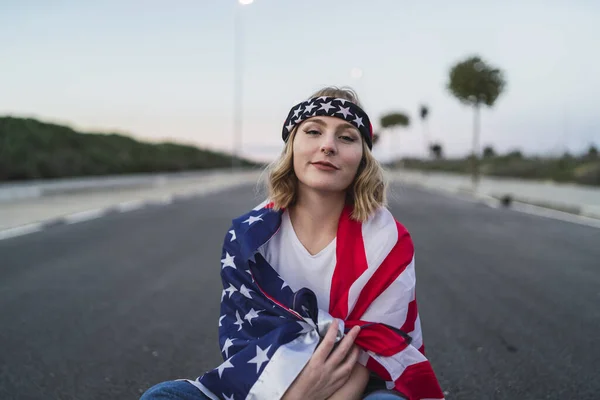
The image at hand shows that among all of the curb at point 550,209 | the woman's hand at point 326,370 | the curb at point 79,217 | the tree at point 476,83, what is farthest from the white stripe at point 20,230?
the tree at point 476,83

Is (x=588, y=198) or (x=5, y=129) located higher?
(x=5, y=129)

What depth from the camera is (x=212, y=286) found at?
638 cm

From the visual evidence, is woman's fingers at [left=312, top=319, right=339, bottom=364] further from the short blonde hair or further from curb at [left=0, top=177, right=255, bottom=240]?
curb at [left=0, top=177, right=255, bottom=240]

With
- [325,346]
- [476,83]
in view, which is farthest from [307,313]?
[476,83]

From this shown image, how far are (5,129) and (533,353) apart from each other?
28724 mm

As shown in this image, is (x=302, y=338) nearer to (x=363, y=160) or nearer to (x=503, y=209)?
(x=363, y=160)

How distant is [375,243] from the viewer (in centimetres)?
216

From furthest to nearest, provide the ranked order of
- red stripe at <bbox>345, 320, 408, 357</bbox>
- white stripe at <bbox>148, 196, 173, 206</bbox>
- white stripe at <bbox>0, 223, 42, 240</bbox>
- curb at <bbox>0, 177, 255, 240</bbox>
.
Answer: white stripe at <bbox>148, 196, 173, 206</bbox> → curb at <bbox>0, 177, 255, 240</bbox> → white stripe at <bbox>0, 223, 42, 240</bbox> → red stripe at <bbox>345, 320, 408, 357</bbox>

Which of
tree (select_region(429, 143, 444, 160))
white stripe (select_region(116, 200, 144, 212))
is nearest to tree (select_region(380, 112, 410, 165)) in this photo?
tree (select_region(429, 143, 444, 160))

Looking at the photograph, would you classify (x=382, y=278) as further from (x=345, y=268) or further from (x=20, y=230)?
(x=20, y=230)

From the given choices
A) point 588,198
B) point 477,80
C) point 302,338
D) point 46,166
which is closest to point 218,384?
point 302,338

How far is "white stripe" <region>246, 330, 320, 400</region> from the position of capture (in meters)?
1.89

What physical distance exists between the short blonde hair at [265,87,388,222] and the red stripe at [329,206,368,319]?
166 millimetres

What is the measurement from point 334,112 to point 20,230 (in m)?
10.4
